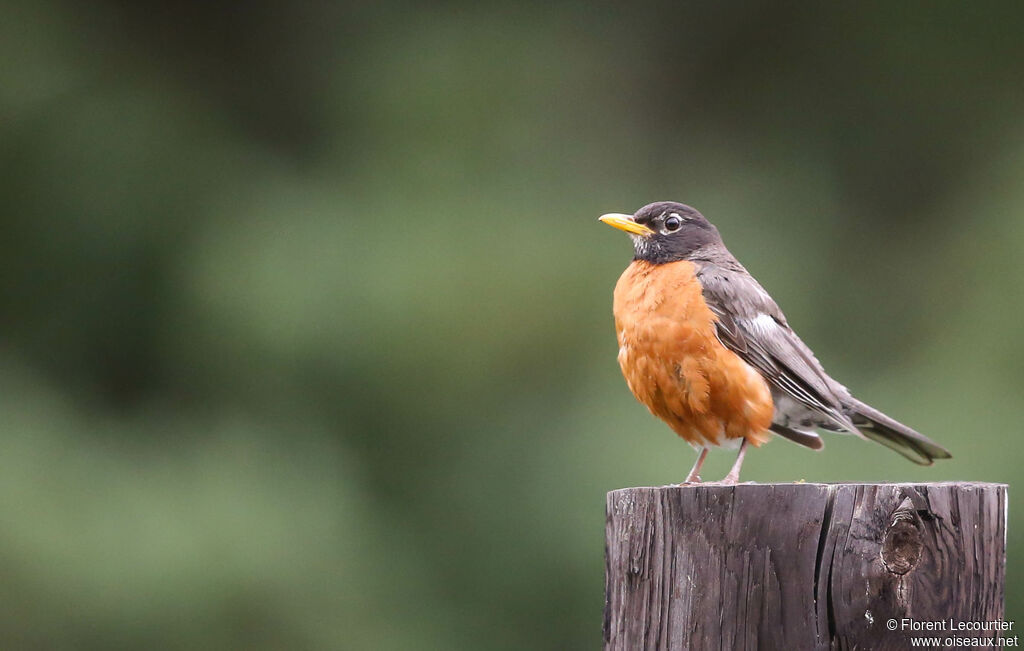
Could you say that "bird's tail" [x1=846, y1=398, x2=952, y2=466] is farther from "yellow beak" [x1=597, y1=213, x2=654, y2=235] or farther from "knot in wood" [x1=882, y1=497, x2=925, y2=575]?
"knot in wood" [x1=882, y1=497, x2=925, y2=575]

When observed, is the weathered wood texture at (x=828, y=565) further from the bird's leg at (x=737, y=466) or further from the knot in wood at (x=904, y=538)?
the bird's leg at (x=737, y=466)

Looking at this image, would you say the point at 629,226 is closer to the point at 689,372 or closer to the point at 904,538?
the point at 689,372

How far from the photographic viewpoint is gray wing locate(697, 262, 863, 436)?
472 centimetres

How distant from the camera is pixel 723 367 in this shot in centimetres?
454

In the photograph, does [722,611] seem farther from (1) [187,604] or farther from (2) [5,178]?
(2) [5,178]

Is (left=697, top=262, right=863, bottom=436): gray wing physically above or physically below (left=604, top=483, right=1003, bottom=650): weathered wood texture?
above

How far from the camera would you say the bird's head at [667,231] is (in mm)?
5258

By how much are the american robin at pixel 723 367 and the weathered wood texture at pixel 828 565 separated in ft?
4.98

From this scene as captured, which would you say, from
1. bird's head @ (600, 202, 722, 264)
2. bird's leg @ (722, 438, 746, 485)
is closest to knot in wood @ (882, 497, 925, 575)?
bird's leg @ (722, 438, 746, 485)

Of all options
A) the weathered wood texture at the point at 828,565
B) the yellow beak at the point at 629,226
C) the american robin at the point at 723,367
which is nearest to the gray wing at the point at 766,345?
the american robin at the point at 723,367

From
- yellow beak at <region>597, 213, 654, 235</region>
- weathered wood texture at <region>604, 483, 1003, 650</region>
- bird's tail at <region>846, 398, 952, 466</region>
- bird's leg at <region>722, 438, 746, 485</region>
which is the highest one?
yellow beak at <region>597, 213, 654, 235</region>

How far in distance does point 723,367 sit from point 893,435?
87cm

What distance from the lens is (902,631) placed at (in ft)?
8.93

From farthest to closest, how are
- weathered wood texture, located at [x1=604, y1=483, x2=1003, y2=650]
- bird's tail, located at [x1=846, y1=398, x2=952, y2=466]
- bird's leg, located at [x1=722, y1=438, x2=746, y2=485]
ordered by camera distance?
bird's tail, located at [x1=846, y1=398, x2=952, y2=466], bird's leg, located at [x1=722, y1=438, x2=746, y2=485], weathered wood texture, located at [x1=604, y1=483, x2=1003, y2=650]
